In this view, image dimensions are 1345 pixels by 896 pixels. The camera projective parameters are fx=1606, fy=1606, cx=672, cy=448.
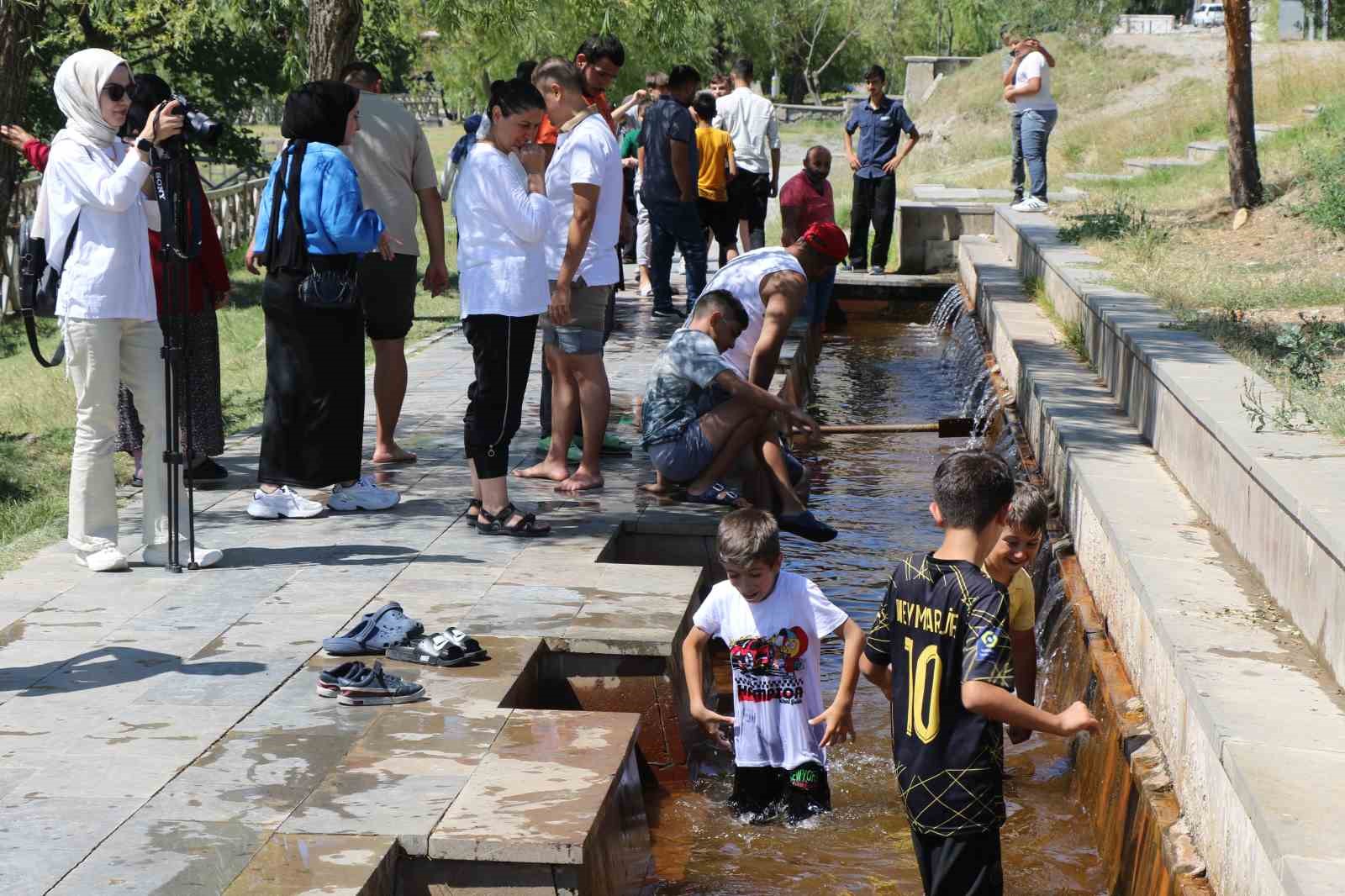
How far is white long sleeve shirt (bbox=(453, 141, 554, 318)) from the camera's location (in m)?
6.66

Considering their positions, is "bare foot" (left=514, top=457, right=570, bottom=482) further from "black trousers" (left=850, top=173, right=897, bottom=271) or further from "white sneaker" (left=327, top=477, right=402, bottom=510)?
"black trousers" (left=850, top=173, right=897, bottom=271)

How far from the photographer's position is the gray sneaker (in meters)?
4.82

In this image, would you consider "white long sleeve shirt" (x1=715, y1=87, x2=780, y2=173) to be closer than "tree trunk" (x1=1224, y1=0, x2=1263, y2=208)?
No

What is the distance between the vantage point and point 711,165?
43.3 feet

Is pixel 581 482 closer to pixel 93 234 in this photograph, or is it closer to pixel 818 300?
pixel 93 234

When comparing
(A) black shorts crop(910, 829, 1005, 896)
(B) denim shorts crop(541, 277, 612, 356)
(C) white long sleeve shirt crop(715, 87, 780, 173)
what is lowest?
(A) black shorts crop(910, 829, 1005, 896)

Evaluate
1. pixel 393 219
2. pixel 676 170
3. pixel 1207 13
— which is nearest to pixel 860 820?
pixel 393 219

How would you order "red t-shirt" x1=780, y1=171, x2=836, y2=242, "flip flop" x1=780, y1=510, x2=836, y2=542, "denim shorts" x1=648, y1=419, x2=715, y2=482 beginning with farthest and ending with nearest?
"red t-shirt" x1=780, y1=171, x2=836, y2=242
"flip flop" x1=780, y1=510, x2=836, y2=542
"denim shorts" x1=648, y1=419, x2=715, y2=482

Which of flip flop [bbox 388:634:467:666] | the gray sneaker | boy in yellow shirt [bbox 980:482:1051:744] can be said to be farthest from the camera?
flip flop [bbox 388:634:467:666]

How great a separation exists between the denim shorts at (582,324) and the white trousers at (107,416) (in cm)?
188

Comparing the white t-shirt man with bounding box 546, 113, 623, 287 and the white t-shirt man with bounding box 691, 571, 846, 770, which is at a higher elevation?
the white t-shirt man with bounding box 546, 113, 623, 287

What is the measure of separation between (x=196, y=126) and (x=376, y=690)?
2.50m

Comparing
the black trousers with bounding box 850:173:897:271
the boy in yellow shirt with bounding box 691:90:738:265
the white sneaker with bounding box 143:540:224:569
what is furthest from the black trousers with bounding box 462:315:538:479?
the black trousers with bounding box 850:173:897:271

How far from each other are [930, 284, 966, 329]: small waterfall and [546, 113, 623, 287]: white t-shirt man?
8512 mm
